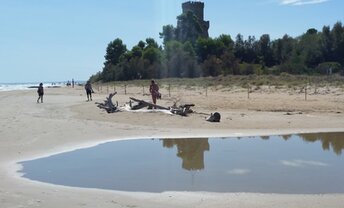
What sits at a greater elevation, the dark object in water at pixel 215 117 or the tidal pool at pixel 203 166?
the dark object in water at pixel 215 117

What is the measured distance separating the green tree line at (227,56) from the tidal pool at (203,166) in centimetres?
6187

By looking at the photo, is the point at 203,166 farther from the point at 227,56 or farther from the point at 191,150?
the point at 227,56

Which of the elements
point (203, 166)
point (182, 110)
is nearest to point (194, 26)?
point (182, 110)

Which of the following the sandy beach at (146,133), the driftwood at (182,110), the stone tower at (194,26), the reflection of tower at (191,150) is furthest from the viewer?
the stone tower at (194,26)

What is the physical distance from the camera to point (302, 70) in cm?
7694

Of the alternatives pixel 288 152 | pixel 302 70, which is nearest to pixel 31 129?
pixel 288 152

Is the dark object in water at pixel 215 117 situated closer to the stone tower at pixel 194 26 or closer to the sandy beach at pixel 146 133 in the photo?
the sandy beach at pixel 146 133

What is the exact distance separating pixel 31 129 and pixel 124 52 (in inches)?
3397

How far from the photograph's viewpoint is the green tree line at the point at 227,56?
260 ft

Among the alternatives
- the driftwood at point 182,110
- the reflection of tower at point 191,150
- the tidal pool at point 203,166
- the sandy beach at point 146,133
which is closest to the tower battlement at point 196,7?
the sandy beach at point 146,133

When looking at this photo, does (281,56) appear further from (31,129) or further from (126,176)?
(126,176)

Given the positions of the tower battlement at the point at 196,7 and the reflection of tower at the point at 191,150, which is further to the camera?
the tower battlement at the point at 196,7

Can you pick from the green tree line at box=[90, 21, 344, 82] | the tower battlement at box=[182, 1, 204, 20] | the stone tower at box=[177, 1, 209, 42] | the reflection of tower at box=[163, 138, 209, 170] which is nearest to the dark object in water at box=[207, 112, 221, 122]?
the reflection of tower at box=[163, 138, 209, 170]

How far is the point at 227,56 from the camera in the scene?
81.8m
